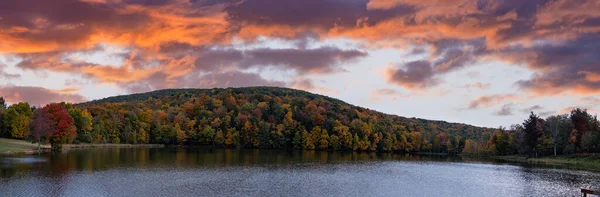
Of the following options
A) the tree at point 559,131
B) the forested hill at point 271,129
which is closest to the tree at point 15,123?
the forested hill at point 271,129

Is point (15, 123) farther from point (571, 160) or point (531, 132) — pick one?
point (571, 160)

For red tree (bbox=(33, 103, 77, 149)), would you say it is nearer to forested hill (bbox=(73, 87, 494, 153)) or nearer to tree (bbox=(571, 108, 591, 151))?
forested hill (bbox=(73, 87, 494, 153))

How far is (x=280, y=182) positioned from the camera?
172 feet

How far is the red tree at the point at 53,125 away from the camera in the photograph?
8806 cm

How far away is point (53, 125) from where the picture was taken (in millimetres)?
92250

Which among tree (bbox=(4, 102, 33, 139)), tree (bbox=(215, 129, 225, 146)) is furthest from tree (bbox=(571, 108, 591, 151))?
tree (bbox=(4, 102, 33, 139))

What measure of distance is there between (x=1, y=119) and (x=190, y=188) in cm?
9118

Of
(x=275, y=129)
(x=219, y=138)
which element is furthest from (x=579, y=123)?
(x=219, y=138)

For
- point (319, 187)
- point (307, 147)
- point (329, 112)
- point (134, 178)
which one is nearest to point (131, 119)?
point (307, 147)

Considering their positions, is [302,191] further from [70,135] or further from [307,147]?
[307,147]

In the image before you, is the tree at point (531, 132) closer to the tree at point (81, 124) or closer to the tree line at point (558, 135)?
the tree line at point (558, 135)

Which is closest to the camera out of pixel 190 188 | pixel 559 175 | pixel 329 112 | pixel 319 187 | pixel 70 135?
pixel 190 188

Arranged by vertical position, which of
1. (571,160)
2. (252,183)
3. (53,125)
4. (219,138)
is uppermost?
(53,125)

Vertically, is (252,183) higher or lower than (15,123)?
lower
